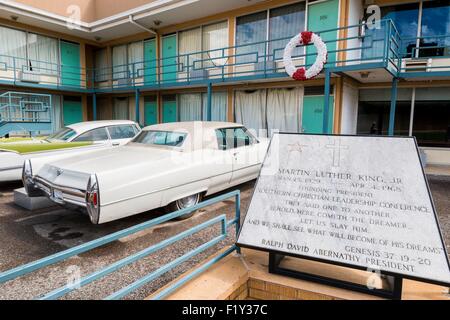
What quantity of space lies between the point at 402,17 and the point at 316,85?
10.3 feet

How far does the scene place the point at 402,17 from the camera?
929 cm

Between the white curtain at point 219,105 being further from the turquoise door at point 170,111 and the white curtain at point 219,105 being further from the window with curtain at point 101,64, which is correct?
the window with curtain at point 101,64

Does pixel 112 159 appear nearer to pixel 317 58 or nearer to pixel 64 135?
pixel 64 135

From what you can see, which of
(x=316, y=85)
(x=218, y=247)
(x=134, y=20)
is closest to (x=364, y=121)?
(x=316, y=85)

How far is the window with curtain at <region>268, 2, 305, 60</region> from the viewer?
977cm

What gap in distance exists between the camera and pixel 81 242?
12.9 feet

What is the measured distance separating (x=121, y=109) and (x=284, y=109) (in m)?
8.56

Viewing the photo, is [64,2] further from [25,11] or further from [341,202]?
[341,202]

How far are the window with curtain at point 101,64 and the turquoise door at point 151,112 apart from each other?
9.88 ft

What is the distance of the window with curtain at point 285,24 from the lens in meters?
9.77

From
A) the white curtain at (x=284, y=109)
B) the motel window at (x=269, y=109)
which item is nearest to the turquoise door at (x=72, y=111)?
the motel window at (x=269, y=109)

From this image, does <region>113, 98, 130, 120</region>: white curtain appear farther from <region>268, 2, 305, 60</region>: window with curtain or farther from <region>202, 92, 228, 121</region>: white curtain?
<region>268, 2, 305, 60</region>: window with curtain

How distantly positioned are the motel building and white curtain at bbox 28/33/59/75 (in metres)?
0.05

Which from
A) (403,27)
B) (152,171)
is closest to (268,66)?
(403,27)
